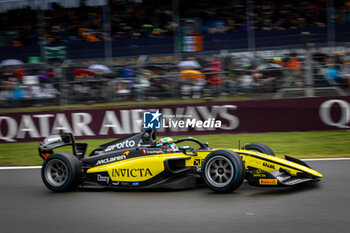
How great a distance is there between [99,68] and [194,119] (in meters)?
3.63

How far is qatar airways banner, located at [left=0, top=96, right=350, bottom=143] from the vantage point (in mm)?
11109

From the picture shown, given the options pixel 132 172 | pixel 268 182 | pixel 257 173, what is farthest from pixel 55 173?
pixel 268 182

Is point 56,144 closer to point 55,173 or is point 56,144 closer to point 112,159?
point 55,173

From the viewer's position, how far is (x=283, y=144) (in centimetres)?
1048

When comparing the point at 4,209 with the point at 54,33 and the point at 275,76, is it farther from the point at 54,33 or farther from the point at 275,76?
the point at 54,33

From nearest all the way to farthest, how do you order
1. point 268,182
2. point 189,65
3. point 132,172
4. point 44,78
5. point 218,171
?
point 268,182 → point 218,171 → point 132,172 → point 189,65 → point 44,78

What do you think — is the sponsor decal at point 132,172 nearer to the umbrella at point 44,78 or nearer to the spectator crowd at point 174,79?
the spectator crowd at point 174,79

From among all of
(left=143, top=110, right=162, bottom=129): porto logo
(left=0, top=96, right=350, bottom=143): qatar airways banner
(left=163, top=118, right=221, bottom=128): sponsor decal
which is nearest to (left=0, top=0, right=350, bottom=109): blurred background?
(left=0, top=96, right=350, bottom=143): qatar airways banner

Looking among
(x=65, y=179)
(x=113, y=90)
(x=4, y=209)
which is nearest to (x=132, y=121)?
(x=113, y=90)

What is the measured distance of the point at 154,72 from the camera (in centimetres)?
1284

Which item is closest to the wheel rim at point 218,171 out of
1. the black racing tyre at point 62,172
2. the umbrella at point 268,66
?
the black racing tyre at point 62,172

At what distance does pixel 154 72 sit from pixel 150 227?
8539 millimetres

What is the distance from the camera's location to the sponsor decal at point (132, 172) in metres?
6.23

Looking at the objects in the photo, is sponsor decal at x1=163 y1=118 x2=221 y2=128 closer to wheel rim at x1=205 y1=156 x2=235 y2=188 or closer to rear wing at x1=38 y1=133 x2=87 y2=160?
rear wing at x1=38 y1=133 x2=87 y2=160
